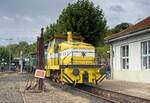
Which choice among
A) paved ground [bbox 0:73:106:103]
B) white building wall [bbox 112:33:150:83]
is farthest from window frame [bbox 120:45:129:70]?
paved ground [bbox 0:73:106:103]

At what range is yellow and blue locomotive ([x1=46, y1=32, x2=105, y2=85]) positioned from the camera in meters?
23.6

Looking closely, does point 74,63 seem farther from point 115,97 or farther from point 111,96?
point 115,97

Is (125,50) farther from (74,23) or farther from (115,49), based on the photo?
(74,23)

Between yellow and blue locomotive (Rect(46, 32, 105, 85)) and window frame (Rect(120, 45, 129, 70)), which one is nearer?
yellow and blue locomotive (Rect(46, 32, 105, 85))

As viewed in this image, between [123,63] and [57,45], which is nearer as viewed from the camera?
[57,45]

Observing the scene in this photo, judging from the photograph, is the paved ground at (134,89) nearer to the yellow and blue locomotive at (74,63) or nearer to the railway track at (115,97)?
the railway track at (115,97)

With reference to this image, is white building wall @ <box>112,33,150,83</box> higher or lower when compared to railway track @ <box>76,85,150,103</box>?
higher

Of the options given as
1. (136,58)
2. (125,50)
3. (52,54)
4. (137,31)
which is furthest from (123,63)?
(52,54)

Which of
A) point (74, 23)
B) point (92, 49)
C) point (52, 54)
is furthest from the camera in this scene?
point (74, 23)

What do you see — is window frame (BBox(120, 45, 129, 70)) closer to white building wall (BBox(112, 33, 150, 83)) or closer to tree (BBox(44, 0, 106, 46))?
white building wall (BBox(112, 33, 150, 83))

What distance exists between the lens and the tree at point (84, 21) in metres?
41.9

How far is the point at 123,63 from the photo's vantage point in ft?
108

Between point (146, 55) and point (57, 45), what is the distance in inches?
251

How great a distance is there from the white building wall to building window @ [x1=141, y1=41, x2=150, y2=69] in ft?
0.88
